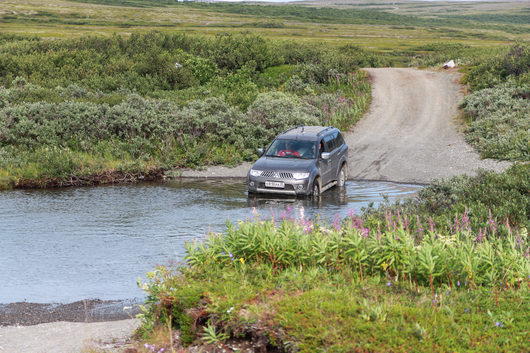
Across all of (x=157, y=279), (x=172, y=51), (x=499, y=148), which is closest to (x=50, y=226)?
(x=157, y=279)

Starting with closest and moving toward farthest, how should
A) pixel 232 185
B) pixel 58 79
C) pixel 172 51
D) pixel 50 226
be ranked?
1. pixel 50 226
2. pixel 232 185
3. pixel 58 79
4. pixel 172 51

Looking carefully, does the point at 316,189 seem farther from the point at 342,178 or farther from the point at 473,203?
the point at 473,203

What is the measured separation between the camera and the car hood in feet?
61.0

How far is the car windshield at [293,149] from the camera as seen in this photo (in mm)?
19469

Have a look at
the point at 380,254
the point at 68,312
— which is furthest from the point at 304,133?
the point at 380,254

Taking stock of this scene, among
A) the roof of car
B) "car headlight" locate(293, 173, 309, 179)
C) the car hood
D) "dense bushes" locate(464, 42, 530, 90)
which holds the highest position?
"dense bushes" locate(464, 42, 530, 90)

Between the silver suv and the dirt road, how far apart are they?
2739 mm

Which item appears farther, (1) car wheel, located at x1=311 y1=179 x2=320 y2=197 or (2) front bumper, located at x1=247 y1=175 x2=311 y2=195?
(1) car wheel, located at x1=311 y1=179 x2=320 y2=197

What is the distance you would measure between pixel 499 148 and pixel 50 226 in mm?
16795

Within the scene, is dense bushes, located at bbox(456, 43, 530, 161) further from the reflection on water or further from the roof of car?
the roof of car

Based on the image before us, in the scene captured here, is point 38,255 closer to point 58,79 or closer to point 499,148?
point 499,148

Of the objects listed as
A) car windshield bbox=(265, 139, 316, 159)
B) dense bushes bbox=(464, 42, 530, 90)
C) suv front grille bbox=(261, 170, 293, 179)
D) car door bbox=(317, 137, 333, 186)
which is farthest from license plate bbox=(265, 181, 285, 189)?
dense bushes bbox=(464, 42, 530, 90)

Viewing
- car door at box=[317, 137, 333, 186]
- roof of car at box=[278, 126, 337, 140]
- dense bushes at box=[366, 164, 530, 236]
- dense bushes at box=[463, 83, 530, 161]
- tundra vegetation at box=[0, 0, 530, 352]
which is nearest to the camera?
tundra vegetation at box=[0, 0, 530, 352]

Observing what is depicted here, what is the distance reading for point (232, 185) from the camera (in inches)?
868
